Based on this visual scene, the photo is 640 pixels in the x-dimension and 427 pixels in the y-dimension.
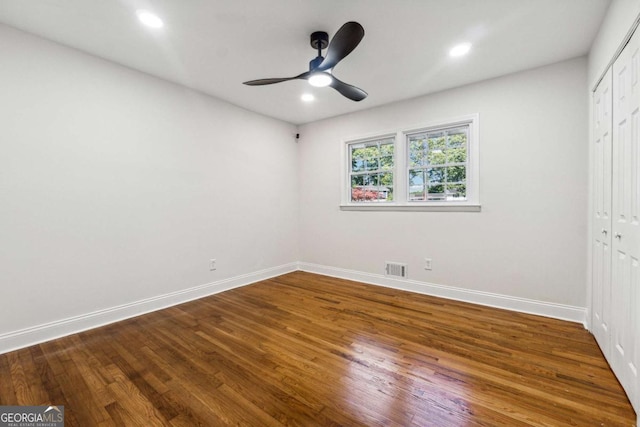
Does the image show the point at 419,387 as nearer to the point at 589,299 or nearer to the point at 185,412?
the point at 185,412

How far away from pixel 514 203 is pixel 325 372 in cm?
277

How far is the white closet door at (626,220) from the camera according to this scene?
1611mm

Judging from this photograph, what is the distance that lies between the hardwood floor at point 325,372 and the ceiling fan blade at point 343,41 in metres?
2.35

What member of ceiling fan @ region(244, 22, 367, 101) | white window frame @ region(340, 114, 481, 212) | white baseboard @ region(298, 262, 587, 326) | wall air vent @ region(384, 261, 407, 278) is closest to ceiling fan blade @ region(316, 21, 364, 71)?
ceiling fan @ region(244, 22, 367, 101)

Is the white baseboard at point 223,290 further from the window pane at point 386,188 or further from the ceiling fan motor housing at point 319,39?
the ceiling fan motor housing at point 319,39

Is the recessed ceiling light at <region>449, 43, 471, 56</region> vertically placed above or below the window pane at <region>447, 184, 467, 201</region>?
above

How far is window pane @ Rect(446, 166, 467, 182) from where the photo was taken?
11.8 feet

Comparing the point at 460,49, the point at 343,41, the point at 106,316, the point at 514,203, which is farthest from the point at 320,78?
the point at 106,316

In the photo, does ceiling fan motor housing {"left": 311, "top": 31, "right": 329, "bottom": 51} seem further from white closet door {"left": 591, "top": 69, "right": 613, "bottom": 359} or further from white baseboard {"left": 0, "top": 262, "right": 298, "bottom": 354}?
white baseboard {"left": 0, "top": 262, "right": 298, "bottom": 354}

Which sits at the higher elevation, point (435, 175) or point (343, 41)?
point (343, 41)

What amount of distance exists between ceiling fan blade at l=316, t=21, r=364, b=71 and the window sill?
2.32m

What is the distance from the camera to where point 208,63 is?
2.95 metres

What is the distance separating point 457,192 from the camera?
364 centimetres

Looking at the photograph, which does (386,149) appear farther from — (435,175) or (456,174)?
(456,174)
